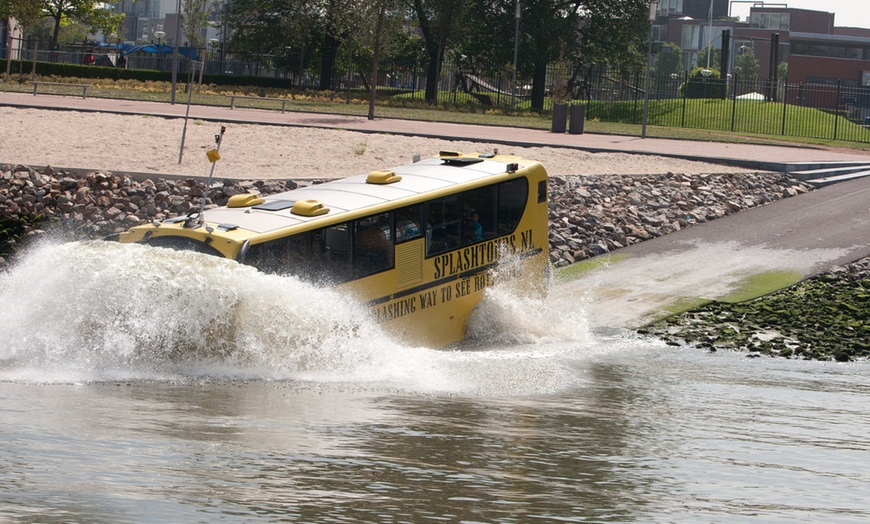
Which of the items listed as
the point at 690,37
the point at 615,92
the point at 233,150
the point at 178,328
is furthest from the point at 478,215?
the point at 690,37

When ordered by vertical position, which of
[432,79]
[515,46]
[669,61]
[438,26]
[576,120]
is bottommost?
[576,120]

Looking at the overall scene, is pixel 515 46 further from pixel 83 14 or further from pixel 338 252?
pixel 338 252

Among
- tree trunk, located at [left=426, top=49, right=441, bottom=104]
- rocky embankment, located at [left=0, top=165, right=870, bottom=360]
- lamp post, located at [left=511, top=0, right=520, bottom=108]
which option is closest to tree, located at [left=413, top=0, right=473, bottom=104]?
tree trunk, located at [left=426, top=49, right=441, bottom=104]

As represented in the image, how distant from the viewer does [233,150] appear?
28875mm

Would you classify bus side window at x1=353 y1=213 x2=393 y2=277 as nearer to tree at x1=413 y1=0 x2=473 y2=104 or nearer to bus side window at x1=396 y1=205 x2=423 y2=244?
Result: bus side window at x1=396 y1=205 x2=423 y2=244

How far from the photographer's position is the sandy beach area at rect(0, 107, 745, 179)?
26.2 metres

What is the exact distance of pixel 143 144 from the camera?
1123 inches

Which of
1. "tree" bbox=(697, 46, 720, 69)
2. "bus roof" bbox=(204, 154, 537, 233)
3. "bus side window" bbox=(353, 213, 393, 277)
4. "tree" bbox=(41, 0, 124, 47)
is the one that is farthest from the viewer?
"tree" bbox=(697, 46, 720, 69)

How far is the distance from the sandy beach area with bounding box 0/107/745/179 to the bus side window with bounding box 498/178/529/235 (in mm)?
8991

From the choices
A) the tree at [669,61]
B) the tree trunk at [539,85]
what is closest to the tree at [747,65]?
the tree at [669,61]

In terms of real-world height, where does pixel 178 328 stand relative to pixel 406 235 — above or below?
below

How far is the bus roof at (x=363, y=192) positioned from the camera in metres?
13.9

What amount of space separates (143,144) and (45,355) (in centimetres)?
1720

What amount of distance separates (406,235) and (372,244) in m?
0.73
